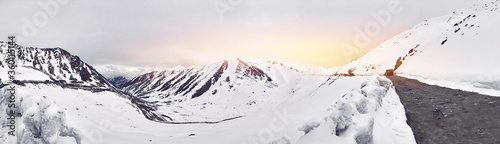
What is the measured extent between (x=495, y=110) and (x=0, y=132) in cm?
5776

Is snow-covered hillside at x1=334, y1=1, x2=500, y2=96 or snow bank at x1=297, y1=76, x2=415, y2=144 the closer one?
snow bank at x1=297, y1=76, x2=415, y2=144

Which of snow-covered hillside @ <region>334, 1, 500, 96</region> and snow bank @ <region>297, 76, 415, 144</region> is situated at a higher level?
snow-covered hillside @ <region>334, 1, 500, 96</region>

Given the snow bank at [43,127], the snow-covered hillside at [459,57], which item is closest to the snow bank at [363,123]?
the snow-covered hillside at [459,57]

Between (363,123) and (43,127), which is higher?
(43,127)

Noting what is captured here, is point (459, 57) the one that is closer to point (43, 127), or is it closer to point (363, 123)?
point (363, 123)

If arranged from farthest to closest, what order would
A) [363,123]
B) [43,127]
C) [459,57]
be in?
[459,57], [43,127], [363,123]

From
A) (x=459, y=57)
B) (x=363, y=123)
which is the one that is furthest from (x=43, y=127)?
(x=459, y=57)

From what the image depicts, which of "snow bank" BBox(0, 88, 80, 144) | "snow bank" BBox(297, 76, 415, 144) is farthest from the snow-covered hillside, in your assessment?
"snow bank" BBox(0, 88, 80, 144)

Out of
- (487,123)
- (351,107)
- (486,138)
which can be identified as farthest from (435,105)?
(351,107)

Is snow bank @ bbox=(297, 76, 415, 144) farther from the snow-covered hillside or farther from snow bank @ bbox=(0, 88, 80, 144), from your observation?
snow bank @ bbox=(0, 88, 80, 144)

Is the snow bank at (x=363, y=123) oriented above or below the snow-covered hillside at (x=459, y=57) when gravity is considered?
below

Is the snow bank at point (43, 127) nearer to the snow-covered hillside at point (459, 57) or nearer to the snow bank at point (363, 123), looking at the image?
the snow bank at point (363, 123)

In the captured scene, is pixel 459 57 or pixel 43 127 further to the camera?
pixel 459 57

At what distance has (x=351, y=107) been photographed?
89.1 feet
